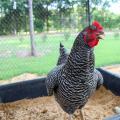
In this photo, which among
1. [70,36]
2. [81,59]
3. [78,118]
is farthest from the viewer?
[70,36]

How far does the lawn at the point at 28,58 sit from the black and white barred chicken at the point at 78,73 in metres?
1.67

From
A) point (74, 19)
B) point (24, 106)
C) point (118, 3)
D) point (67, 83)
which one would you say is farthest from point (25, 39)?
point (67, 83)

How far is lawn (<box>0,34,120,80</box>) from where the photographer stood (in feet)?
12.0

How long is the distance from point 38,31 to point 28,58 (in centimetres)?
51

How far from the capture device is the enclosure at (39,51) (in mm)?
2561

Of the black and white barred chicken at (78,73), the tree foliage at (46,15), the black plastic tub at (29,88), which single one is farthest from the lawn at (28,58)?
the black and white barred chicken at (78,73)

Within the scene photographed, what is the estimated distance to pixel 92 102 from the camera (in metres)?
2.71

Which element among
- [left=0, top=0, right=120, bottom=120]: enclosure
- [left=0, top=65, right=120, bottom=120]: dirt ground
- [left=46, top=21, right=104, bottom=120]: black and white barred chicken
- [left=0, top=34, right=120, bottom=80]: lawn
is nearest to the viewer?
[left=46, top=21, right=104, bottom=120]: black and white barred chicken

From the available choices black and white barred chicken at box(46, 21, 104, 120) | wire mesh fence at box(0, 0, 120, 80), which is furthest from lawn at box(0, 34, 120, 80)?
black and white barred chicken at box(46, 21, 104, 120)

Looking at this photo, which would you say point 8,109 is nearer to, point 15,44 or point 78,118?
point 78,118

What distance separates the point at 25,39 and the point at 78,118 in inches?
69.3

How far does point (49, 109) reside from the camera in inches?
100

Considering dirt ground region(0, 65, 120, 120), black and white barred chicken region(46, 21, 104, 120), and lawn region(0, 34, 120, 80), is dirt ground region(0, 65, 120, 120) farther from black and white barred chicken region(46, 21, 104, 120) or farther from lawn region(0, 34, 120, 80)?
lawn region(0, 34, 120, 80)

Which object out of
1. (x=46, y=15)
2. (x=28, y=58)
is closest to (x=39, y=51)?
(x=28, y=58)
